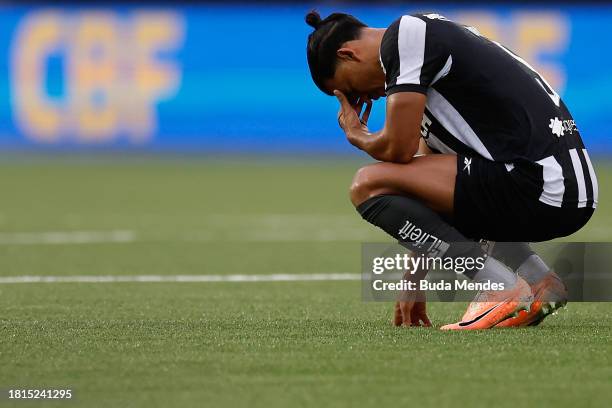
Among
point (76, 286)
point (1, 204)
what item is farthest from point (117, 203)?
point (76, 286)

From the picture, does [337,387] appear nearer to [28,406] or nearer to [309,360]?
[309,360]

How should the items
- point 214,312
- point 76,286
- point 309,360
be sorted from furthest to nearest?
point 76,286 → point 214,312 → point 309,360

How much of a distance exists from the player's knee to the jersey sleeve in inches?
13.1

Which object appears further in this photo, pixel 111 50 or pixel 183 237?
pixel 111 50

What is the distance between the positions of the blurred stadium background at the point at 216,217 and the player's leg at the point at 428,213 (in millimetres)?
183

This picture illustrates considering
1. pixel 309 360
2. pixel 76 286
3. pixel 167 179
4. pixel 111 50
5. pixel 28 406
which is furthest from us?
pixel 111 50

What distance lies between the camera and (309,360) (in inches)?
156

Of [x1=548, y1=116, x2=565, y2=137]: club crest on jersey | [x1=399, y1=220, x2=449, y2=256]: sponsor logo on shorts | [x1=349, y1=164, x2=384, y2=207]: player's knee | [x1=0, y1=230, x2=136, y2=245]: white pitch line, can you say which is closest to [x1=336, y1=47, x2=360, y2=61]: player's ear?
[x1=349, y1=164, x2=384, y2=207]: player's knee

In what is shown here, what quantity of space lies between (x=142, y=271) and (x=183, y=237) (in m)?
2.05

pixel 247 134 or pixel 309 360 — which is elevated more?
pixel 309 360

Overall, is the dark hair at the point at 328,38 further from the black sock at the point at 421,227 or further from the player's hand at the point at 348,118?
the black sock at the point at 421,227

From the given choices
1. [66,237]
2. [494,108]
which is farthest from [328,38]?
[66,237]

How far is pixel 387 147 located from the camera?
4.51 meters

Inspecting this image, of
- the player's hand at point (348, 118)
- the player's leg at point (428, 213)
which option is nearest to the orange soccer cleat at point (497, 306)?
the player's leg at point (428, 213)
